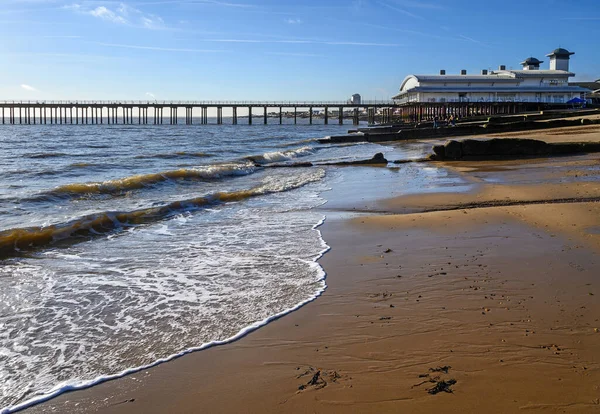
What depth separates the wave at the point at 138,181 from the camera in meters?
13.5

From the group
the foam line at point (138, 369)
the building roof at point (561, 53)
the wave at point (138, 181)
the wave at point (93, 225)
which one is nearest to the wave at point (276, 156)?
the wave at point (138, 181)

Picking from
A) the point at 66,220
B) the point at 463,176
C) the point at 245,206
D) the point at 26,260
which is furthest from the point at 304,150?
the point at 26,260

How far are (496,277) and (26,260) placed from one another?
18.7ft

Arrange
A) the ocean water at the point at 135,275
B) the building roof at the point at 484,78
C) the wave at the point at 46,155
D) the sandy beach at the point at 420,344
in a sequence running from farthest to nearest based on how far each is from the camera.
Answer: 1. the building roof at the point at 484,78
2. the wave at the point at 46,155
3. the ocean water at the point at 135,275
4. the sandy beach at the point at 420,344

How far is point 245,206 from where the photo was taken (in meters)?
11.6

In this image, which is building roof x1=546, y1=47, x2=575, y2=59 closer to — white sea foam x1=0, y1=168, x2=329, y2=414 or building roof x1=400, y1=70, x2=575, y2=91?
building roof x1=400, y1=70, x2=575, y2=91

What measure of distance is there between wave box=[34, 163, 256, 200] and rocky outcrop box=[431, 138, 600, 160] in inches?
287

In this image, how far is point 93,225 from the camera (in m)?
9.00

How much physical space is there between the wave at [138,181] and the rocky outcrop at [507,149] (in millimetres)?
7293

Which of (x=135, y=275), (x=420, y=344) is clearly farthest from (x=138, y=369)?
(x=135, y=275)

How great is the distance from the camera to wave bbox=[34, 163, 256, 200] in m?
13.5

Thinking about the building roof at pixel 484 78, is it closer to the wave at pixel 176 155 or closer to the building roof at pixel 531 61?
the building roof at pixel 531 61

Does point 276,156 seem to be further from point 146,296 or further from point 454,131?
point 146,296

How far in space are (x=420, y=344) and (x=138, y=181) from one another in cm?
1301
